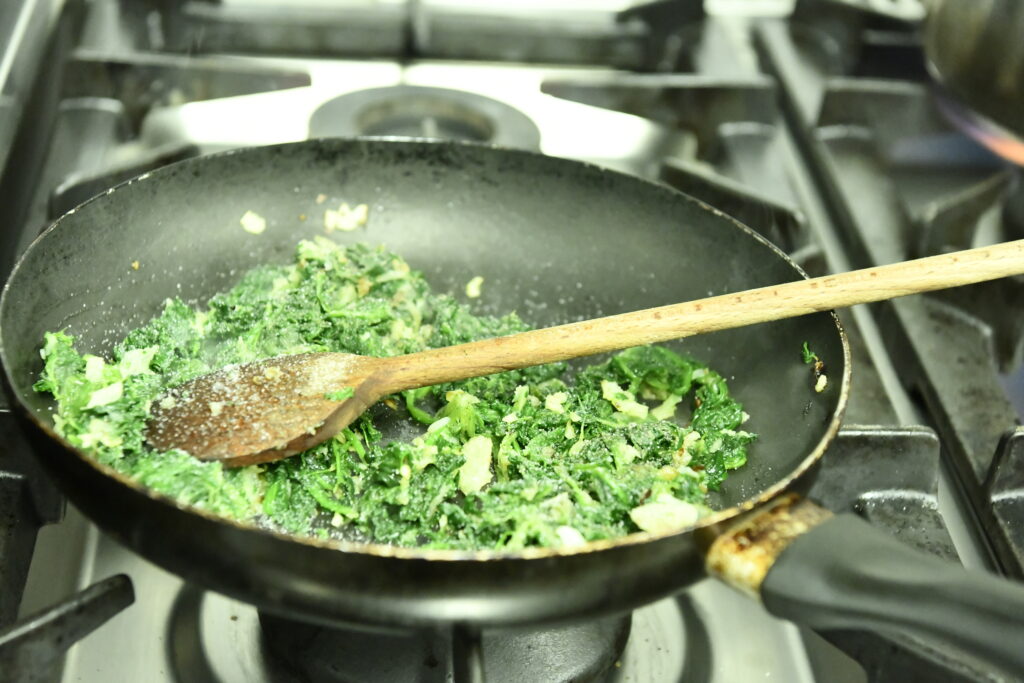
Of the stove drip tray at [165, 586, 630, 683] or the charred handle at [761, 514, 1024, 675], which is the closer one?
the charred handle at [761, 514, 1024, 675]

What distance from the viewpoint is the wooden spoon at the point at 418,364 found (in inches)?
39.2

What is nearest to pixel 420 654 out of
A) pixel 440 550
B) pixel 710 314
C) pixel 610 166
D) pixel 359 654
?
pixel 359 654

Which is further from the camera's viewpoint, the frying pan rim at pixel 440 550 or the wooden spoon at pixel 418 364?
the wooden spoon at pixel 418 364

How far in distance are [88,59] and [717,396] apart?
1.18 meters

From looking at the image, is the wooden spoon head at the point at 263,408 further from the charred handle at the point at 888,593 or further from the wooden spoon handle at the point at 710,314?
the charred handle at the point at 888,593

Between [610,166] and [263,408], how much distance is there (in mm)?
793

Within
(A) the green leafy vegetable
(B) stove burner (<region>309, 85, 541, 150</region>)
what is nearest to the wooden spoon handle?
(A) the green leafy vegetable

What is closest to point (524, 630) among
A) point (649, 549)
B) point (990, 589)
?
point (649, 549)

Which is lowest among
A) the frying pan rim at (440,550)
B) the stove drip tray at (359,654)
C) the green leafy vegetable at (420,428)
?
the stove drip tray at (359,654)

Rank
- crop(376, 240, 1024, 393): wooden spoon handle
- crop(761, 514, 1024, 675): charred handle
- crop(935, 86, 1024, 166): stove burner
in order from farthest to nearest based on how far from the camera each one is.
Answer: crop(935, 86, 1024, 166): stove burner
crop(376, 240, 1024, 393): wooden spoon handle
crop(761, 514, 1024, 675): charred handle

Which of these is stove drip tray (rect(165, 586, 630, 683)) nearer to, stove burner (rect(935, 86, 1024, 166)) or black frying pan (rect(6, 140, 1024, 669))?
black frying pan (rect(6, 140, 1024, 669))

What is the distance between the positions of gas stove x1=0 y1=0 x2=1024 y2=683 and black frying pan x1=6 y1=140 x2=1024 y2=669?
101 mm

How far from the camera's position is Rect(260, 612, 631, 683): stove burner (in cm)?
99

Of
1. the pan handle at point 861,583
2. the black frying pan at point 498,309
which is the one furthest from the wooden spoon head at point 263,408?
the pan handle at point 861,583
